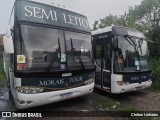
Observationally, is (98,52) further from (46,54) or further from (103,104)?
(46,54)

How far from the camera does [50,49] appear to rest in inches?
204

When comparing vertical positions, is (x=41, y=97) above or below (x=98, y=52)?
below

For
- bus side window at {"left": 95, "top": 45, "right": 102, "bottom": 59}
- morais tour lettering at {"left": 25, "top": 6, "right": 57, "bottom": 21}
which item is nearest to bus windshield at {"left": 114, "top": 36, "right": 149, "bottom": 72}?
bus side window at {"left": 95, "top": 45, "right": 102, "bottom": 59}

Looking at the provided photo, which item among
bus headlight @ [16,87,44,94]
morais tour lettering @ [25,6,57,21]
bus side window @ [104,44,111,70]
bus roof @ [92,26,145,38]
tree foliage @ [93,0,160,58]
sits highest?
tree foliage @ [93,0,160,58]

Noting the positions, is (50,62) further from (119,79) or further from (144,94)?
(144,94)

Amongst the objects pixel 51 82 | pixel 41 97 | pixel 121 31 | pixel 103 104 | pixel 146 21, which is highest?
pixel 146 21

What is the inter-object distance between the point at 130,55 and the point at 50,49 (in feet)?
11.5

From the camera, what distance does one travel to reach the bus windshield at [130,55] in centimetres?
695

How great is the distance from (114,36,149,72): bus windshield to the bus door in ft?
1.45

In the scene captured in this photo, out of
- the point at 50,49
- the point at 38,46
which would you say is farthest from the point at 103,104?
the point at 38,46

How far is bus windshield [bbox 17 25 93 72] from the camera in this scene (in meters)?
4.77

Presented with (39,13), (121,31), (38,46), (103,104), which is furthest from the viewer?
(121,31)

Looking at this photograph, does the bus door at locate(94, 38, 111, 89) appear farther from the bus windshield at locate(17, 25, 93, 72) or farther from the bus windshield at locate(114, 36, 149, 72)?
the bus windshield at locate(17, 25, 93, 72)

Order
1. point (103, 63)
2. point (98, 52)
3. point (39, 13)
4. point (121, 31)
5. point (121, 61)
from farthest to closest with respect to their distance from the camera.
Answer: point (98, 52)
point (103, 63)
point (121, 31)
point (121, 61)
point (39, 13)
